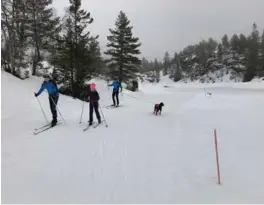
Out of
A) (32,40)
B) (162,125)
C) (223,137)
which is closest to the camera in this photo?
(223,137)

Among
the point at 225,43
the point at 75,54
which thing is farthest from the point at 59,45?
the point at 225,43

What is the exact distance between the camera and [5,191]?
528 centimetres

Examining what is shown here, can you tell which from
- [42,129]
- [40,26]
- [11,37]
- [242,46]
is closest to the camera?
[42,129]

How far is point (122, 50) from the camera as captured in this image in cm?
3669

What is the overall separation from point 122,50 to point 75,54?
578 inches

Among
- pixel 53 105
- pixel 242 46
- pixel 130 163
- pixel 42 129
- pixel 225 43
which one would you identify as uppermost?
pixel 225 43

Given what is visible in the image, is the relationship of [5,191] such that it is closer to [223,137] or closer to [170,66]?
[223,137]

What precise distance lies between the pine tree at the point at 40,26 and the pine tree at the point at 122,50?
989 centimetres

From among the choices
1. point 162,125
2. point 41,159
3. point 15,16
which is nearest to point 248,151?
point 162,125

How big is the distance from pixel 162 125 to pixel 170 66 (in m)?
155

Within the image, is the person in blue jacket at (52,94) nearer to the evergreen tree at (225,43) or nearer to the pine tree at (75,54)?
the pine tree at (75,54)

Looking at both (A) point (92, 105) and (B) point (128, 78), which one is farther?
(B) point (128, 78)

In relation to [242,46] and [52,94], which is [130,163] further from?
[242,46]

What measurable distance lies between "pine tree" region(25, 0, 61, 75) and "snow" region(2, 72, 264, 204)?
53.4ft
